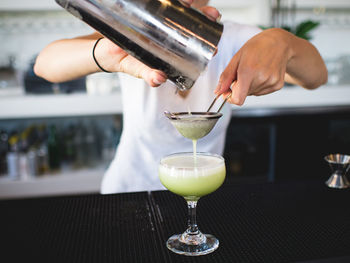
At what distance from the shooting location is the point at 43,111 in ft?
8.96

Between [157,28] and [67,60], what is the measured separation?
2.22 ft

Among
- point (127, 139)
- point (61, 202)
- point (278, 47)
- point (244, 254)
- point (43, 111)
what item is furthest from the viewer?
point (43, 111)

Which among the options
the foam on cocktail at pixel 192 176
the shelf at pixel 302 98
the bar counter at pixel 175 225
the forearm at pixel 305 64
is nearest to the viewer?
the bar counter at pixel 175 225

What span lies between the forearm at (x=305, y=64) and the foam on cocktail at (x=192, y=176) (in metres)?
0.55

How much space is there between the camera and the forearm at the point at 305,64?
130 cm

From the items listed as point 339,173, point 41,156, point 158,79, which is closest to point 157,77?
point 158,79

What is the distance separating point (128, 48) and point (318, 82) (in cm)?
103

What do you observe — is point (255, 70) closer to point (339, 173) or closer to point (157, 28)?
point (157, 28)

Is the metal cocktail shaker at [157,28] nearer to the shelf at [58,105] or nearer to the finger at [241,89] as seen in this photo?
the finger at [241,89]

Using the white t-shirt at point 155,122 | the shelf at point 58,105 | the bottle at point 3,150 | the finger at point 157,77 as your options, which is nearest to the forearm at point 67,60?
the white t-shirt at point 155,122

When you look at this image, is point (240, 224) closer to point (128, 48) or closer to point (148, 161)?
point (128, 48)

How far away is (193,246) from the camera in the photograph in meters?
0.90

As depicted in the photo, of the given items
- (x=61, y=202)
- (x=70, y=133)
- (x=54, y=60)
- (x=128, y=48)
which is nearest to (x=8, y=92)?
(x=70, y=133)

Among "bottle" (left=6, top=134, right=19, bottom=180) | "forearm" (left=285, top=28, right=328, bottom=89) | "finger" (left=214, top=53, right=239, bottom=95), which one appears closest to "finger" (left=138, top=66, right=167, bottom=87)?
"finger" (left=214, top=53, right=239, bottom=95)
